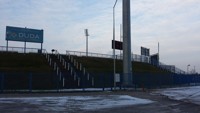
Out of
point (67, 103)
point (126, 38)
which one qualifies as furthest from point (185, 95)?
point (126, 38)

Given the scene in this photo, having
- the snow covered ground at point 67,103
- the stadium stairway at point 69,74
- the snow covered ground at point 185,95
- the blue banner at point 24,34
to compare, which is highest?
the blue banner at point 24,34

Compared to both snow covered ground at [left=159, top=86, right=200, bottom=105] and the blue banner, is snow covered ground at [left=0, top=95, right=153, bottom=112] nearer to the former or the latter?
snow covered ground at [left=159, top=86, right=200, bottom=105]

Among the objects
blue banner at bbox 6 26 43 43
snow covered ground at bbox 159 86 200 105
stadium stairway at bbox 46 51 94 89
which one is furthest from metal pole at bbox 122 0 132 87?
blue banner at bbox 6 26 43 43

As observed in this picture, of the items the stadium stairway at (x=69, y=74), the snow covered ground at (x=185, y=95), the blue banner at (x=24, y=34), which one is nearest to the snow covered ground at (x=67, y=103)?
the snow covered ground at (x=185, y=95)

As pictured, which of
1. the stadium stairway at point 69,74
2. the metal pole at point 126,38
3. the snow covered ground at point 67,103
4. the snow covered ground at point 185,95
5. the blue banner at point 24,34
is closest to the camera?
the snow covered ground at point 67,103

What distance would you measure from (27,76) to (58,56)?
52.1 feet

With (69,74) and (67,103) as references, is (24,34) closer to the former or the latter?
(69,74)

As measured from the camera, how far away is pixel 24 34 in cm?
6750

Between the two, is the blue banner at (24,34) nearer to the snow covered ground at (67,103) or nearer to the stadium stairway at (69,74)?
the stadium stairway at (69,74)

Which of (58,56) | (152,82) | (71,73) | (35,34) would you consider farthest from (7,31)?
(152,82)

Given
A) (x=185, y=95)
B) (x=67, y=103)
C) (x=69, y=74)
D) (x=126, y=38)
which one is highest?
(x=126, y=38)

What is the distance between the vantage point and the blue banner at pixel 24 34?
66000mm

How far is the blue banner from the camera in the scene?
2598 inches

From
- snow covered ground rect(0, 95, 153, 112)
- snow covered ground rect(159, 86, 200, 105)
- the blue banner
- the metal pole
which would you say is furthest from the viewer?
the blue banner
